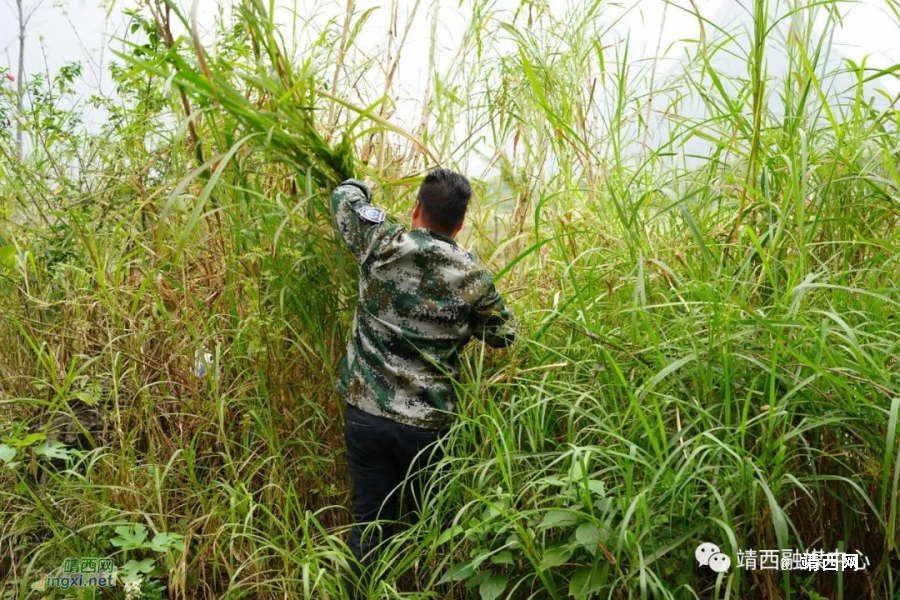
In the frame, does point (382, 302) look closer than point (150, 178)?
Yes

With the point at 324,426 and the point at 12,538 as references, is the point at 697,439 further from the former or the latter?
the point at 12,538

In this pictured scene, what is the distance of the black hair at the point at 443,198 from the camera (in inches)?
93.0

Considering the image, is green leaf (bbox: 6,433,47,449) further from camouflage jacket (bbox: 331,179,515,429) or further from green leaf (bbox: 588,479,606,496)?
green leaf (bbox: 588,479,606,496)

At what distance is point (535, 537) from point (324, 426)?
921 millimetres

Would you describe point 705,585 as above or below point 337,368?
below

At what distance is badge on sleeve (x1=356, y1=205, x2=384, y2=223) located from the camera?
2.29 metres

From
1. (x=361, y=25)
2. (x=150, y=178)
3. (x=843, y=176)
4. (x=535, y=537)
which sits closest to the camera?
(x=535, y=537)

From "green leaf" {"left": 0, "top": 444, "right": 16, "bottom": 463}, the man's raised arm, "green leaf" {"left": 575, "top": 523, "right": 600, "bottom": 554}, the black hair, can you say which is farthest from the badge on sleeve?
"green leaf" {"left": 0, "top": 444, "right": 16, "bottom": 463}

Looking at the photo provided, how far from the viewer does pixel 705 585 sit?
1927mm

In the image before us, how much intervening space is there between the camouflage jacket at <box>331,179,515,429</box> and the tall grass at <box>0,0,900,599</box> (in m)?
0.11

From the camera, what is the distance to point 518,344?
96.5 inches

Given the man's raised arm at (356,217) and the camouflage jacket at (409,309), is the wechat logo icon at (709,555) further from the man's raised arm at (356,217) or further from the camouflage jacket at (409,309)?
the man's raised arm at (356,217)

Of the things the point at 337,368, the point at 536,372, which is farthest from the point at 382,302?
the point at 536,372

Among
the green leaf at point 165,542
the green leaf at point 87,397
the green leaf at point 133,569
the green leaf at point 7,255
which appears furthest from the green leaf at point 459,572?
the green leaf at point 7,255
